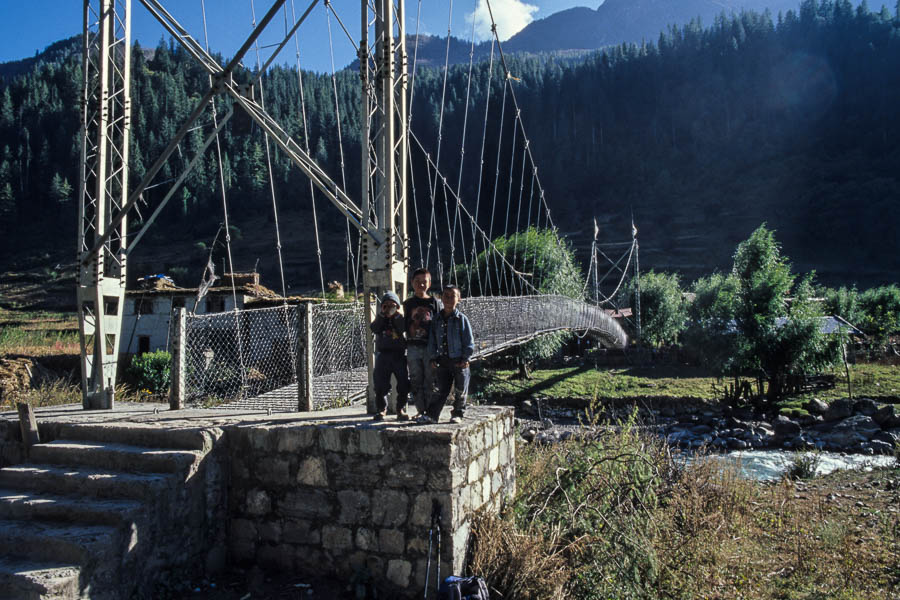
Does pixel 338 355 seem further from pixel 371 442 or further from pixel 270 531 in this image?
pixel 371 442

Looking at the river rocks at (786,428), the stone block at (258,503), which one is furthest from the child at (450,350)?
the river rocks at (786,428)

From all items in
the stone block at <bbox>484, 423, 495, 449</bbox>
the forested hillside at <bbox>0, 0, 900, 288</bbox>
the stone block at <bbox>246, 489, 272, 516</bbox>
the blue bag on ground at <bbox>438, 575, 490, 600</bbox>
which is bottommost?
the blue bag on ground at <bbox>438, 575, 490, 600</bbox>

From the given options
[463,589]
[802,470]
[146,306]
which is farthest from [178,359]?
[146,306]

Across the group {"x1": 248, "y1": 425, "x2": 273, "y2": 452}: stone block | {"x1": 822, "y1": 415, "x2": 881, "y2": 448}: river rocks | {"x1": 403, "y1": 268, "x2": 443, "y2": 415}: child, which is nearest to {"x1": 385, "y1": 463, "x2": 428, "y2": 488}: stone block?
{"x1": 403, "y1": 268, "x2": 443, "y2": 415}: child

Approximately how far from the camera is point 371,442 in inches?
131

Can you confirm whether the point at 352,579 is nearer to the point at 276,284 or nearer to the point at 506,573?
the point at 506,573

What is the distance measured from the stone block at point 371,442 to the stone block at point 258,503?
684mm

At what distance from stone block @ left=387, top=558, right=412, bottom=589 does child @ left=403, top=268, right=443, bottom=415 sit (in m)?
0.82

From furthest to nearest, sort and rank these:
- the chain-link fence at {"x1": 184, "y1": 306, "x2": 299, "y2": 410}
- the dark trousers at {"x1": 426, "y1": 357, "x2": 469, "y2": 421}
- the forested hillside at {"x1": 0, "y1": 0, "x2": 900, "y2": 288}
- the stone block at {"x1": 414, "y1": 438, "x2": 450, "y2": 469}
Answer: the forested hillside at {"x1": 0, "y1": 0, "x2": 900, "y2": 288} < the chain-link fence at {"x1": 184, "y1": 306, "x2": 299, "y2": 410} < the dark trousers at {"x1": 426, "y1": 357, "x2": 469, "y2": 421} < the stone block at {"x1": 414, "y1": 438, "x2": 450, "y2": 469}

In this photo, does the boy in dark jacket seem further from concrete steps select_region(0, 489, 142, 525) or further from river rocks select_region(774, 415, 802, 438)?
river rocks select_region(774, 415, 802, 438)

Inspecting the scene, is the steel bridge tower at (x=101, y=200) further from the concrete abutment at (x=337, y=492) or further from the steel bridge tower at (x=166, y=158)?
the concrete abutment at (x=337, y=492)

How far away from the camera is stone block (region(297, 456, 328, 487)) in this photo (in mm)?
3441

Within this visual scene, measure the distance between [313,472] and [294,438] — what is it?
8.5 inches

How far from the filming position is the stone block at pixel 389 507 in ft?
10.8
